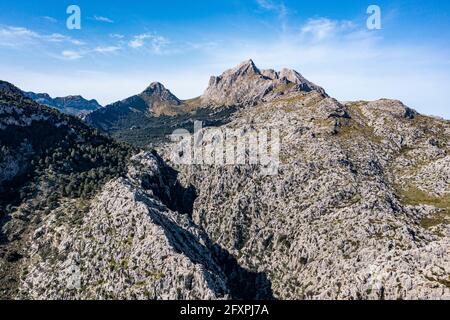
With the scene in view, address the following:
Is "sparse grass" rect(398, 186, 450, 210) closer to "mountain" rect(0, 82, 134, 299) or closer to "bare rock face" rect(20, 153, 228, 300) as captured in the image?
"bare rock face" rect(20, 153, 228, 300)

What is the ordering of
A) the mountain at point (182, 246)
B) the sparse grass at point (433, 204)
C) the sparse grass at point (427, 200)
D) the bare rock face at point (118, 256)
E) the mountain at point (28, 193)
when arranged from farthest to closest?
the sparse grass at point (427, 200)
the sparse grass at point (433, 204)
the mountain at point (28, 193)
the mountain at point (182, 246)
the bare rock face at point (118, 256)

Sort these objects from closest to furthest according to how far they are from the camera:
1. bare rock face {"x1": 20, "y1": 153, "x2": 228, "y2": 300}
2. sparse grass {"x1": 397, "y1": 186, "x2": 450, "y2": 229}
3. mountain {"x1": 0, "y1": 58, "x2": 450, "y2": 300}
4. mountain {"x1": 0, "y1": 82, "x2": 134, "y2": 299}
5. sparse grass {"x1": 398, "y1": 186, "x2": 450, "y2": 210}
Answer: bare rock face {"x1": 20, "y1": 153, "x2": 228, "y2": 300} < mountain {"x1": 0, "y1": 58, "x2": 450, "y2": 300} < mountain {"x1": 0, "y1": 82, "x2": 134, "y2": 299} < sparse grass {"x1": 397, "y1": 186, "x2": 450, "y2": 229} < sparse grass {"x1": 398, "y1": 186, "x2": 450, "y2": 210}

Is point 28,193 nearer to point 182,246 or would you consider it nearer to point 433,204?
point 182,246

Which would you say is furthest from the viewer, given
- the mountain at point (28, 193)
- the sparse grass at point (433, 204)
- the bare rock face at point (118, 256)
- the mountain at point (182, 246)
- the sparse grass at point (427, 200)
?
the sparse grass at point (427, 200)

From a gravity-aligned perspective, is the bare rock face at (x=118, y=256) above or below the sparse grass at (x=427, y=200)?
below

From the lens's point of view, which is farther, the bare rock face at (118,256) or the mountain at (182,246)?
the mountain at (182,246)

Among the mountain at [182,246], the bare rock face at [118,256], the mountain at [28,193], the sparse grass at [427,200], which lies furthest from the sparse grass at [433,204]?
the mountain at [28,193]

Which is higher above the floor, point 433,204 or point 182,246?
point 433,204

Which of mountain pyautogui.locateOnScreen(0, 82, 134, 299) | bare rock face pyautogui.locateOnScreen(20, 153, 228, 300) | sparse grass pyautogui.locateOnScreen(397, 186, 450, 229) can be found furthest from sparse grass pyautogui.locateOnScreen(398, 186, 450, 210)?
mountain pyautogui.locateOnScreen(0, 82, 134, 299)

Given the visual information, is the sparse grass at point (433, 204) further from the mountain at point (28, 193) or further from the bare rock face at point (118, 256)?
the mountain at point (28, 193)

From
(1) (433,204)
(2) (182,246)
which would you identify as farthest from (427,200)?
(2) (182,246)
